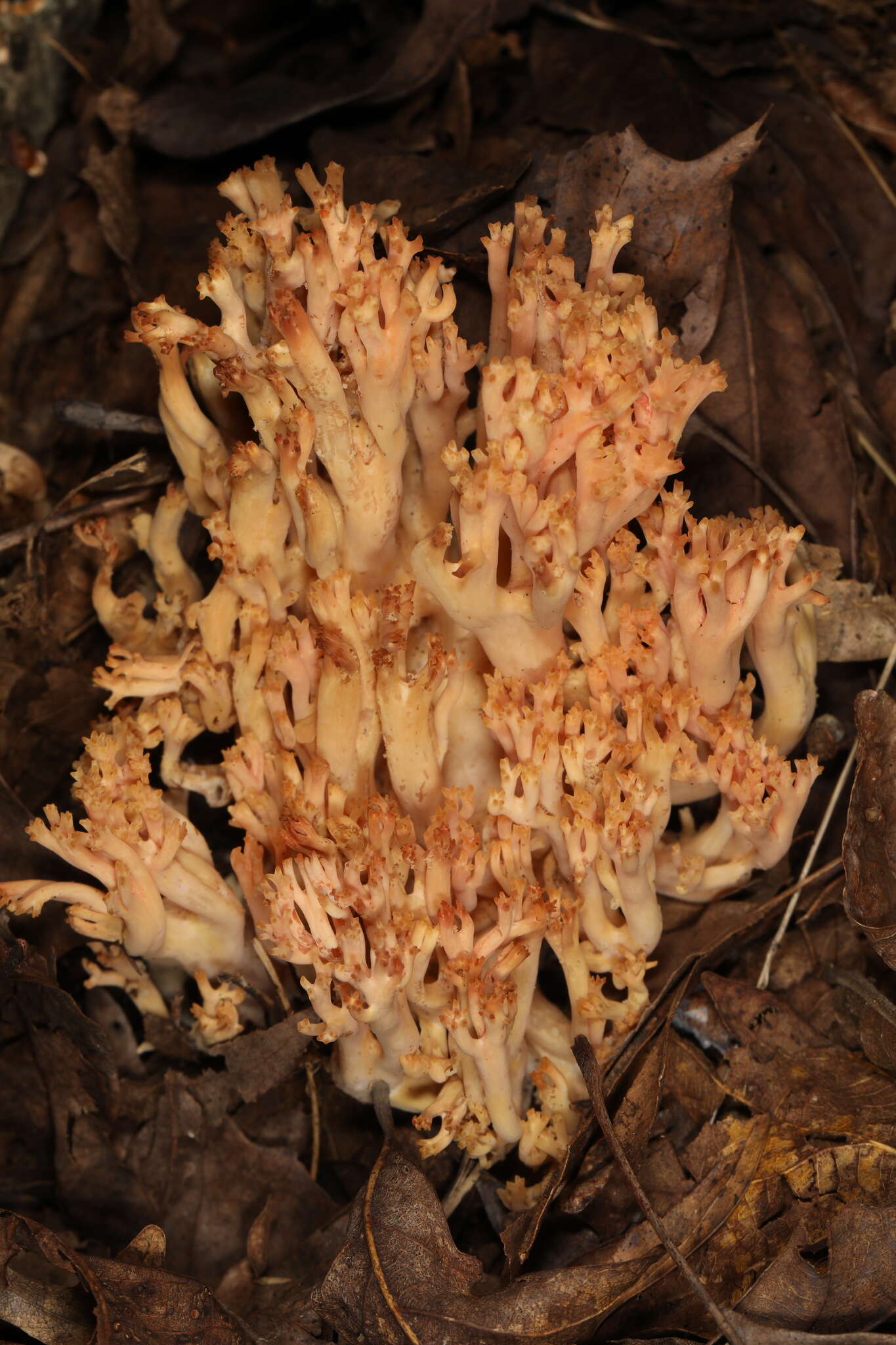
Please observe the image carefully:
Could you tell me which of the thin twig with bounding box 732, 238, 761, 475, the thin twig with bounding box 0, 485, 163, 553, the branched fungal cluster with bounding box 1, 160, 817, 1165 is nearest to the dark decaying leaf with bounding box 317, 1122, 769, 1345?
the branched fungal cluster with bounding box 1, 160, 817, 1165

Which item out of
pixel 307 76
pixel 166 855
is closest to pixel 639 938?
pixel 166 855

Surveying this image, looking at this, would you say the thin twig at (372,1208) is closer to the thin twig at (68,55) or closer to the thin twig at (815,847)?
the thin twig at (815,847)

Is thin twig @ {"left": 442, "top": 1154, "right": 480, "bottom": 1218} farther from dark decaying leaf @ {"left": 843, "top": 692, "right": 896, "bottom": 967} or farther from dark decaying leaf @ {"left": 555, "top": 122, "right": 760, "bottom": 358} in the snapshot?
dark decaying leaf @ {"left": 555, "top": 122, "right": 760, "bottom": 358}

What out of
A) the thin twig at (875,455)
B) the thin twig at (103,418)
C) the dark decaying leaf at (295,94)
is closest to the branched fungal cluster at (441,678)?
the thin twig at (103,418)

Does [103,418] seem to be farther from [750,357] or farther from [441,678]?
[750,357]

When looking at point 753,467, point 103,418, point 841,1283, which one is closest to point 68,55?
point 103,418
